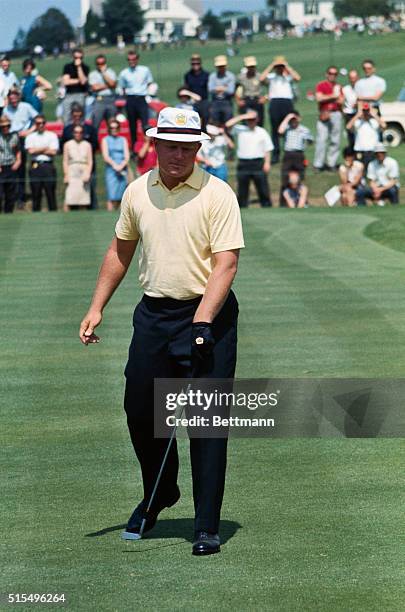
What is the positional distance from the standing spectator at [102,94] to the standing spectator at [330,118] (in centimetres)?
429

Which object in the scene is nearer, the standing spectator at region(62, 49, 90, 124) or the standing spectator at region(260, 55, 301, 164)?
the standing spectator at region(260, 55, 301, 164)

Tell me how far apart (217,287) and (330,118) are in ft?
81.6

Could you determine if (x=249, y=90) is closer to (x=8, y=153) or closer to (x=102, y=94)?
(x=102, y=94)

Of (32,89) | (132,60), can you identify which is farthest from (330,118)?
(32,89)

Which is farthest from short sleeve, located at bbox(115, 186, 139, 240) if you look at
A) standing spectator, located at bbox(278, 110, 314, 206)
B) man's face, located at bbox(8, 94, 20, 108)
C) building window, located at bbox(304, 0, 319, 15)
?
building window, located at bbox(304, 0, 319, 15)

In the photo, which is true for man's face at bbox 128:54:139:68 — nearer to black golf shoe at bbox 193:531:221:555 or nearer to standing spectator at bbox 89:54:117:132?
standing spectator at bbox 89:54:117:132

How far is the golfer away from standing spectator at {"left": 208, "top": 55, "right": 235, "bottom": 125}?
2361 centimetres

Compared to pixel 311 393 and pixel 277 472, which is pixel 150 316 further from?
pixel 311 393

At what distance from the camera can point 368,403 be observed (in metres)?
10.7

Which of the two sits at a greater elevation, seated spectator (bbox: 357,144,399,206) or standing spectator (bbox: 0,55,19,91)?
standing spectator (bbox: 0,55,19,91)

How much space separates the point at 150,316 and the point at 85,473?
2.02m

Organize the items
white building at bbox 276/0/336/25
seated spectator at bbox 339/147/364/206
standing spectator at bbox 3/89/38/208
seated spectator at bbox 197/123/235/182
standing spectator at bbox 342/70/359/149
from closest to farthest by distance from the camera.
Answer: seated spectator at bbox 197/123/235/182, seated spectator at bbox 339/147/364/206, standing spectator at bbox 3/89/38/208, standing spectator at bbox 342/70/359/149, white building at bbox 276/0/336/25

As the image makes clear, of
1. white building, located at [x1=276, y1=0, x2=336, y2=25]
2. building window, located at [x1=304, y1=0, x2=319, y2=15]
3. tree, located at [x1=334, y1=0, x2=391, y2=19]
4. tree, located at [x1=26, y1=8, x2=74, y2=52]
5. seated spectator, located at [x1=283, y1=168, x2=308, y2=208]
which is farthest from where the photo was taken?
building window, located at [x1=304, y1=0, x2=319, y2=15]

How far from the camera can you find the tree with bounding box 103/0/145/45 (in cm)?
5350
